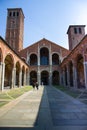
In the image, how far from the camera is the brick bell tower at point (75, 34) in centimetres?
4438

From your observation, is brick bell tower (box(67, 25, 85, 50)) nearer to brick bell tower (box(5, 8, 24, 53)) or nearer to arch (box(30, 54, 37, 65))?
arch (box(30, 54, 37, 65))

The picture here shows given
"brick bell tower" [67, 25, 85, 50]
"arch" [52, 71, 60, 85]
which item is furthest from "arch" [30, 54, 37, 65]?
"brick bell tower" [67, 25, 85, 50]

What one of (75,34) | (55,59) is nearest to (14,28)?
(55,59)

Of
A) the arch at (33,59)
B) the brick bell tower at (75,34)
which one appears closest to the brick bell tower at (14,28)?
the arch at (33,59)

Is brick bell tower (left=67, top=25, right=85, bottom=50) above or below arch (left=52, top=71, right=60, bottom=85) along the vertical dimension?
above

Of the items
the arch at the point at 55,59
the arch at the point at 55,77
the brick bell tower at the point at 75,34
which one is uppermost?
the brick bell tower at the point at 75,34

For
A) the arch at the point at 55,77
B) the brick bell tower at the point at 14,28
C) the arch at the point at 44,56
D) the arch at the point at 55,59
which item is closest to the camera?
the arch at the point at 55,77

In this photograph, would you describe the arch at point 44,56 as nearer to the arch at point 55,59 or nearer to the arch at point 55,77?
the arch at point 55,59

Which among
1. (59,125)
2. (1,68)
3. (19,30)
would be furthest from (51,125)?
(19,30)

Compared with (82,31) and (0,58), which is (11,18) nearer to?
(82,31)

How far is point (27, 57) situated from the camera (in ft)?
128

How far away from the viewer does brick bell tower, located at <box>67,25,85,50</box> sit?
44.4 m

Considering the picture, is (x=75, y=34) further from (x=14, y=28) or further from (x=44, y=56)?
(x=14, y=28)

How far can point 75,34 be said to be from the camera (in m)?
44.6
